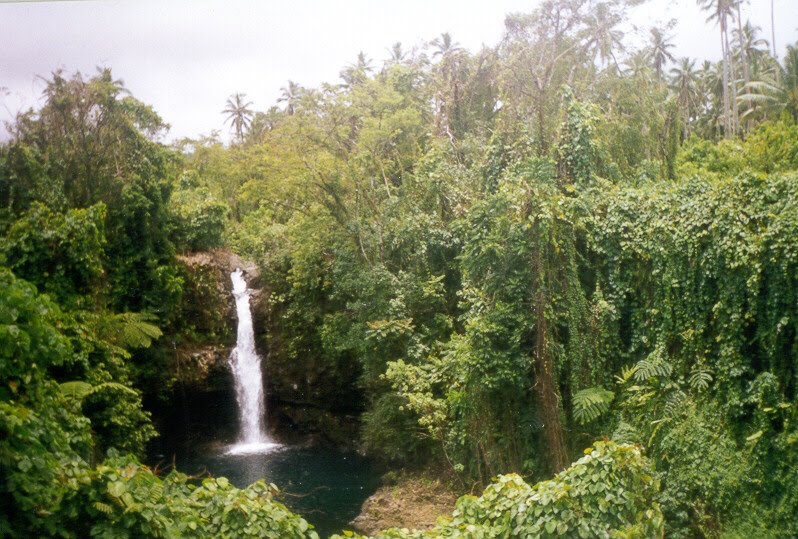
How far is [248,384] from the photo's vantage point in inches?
586

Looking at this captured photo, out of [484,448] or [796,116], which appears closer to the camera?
[484,448]

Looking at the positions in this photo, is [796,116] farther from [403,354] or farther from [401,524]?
[401,524]

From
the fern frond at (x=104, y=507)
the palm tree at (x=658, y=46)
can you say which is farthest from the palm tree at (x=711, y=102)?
the fern frond at (x=104, y=507)

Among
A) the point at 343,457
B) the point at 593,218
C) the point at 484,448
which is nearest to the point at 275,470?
the point at 343,457

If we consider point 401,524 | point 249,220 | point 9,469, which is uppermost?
point 249,220

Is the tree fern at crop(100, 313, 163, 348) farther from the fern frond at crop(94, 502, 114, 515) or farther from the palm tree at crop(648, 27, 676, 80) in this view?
the palm tree at crop(648, 27, 676, 80)

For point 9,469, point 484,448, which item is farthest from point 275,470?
point 9,469

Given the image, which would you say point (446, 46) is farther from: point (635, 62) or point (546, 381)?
point (546, 381)

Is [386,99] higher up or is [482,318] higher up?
[386,99]

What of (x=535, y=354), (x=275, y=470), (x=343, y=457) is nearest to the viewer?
(x=535, y=354)

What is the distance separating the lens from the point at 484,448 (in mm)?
9539

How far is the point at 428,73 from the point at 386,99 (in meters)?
1.14

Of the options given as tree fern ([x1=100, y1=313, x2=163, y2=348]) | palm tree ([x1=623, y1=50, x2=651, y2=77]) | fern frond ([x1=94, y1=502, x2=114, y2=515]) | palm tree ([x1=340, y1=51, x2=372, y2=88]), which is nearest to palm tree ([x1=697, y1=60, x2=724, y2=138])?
palm tree ([x1=623, y1=50, x2=651, y2=77])

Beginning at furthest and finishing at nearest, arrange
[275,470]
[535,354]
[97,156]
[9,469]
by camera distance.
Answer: [275,470]
[97,156]
[535,354]
[9,469]
